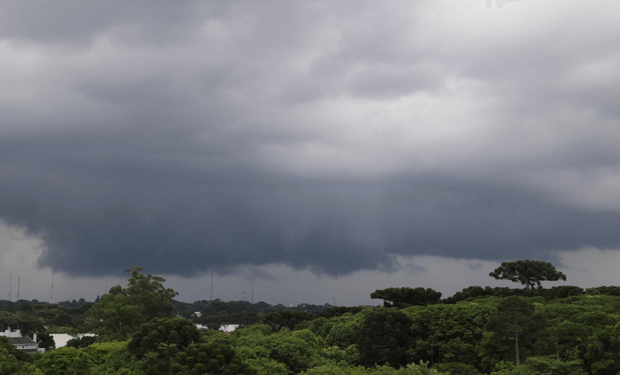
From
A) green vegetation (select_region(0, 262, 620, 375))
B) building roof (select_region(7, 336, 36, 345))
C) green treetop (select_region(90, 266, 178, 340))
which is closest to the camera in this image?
green vegetation (select_region(0, 262, 620, 375))

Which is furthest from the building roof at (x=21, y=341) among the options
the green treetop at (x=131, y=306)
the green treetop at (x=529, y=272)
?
the green treetop at (x=529, y=272)

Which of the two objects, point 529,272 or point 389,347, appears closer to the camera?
point 389,347

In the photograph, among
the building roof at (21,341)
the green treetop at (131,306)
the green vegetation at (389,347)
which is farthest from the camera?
the building roof at (21,341)

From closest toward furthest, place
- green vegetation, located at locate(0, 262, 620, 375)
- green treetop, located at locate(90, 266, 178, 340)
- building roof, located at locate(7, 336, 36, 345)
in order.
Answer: green vegetation, located at locate(0, 262, 620, 375), green treetop, located at locate(90, 266, 178, 340), building roof, located at locate(7, 336, 36, 345)

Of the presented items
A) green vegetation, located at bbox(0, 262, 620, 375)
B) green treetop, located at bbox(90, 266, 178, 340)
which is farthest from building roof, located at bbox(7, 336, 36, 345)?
green vegetation, located at bbox(0, 262, 620, 375)

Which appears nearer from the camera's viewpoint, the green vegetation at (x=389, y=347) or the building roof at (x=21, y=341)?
the green vegetation at (x=389, y=347)

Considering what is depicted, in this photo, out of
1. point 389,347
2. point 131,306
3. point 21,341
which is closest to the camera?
point 389,347

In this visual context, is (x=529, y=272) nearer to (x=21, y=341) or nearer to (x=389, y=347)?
(x=389, y=347)

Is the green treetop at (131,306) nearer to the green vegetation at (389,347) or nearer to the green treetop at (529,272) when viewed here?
the green vegetation at (389,347)

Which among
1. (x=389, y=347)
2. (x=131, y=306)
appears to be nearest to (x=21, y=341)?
(x=131, y=306)

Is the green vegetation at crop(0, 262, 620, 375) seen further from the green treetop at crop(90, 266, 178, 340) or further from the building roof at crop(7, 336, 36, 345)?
the building roof at crop(7, 336, 36, 345)

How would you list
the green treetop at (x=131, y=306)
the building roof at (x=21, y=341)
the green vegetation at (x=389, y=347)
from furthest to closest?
the building roof at (x=21, y=341) → the green treetop at (x=131, y=306) → the green vegetation at (x=389, y=347)

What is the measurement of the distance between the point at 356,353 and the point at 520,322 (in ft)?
75.4

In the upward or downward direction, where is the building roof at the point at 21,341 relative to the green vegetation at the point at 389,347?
downward
